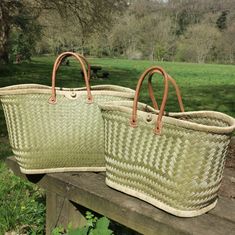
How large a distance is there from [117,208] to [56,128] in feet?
2.05

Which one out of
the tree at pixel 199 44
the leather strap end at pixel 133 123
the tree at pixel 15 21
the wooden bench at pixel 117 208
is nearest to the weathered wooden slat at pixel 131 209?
the wooden bench at pixel 117 208

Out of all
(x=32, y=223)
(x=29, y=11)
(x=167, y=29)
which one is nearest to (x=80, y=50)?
(x=167, y=29)

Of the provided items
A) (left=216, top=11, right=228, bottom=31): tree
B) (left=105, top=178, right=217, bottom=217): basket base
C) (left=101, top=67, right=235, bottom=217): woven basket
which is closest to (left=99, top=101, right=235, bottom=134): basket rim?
(left=101, top=67, right=235, bottom=217): woven basket

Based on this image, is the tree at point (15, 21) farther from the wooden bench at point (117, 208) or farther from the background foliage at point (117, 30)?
the wooden bench at point (117, 208)

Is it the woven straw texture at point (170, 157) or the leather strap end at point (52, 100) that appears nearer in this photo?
the woven straw texture at point (170, 157)

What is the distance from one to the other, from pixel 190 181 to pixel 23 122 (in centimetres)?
104

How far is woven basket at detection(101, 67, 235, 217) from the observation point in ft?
5.60

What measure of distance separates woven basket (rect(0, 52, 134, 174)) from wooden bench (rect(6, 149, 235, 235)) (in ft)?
0.30

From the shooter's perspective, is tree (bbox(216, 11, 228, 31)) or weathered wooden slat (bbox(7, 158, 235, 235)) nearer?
weathered wooden slat (bbox(7, 158, 235, 235))

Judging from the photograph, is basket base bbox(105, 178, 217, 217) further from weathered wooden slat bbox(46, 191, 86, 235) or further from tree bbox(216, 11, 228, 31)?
tree bbox(216, 11, 228, 31)

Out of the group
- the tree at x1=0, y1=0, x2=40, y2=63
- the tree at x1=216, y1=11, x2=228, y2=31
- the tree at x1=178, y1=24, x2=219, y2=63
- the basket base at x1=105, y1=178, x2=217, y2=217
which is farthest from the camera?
the tree at x1=216, y1=11, x2=228, y2=31

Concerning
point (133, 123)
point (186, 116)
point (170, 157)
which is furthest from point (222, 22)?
point (170, 157)

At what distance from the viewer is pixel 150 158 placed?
6.09ft

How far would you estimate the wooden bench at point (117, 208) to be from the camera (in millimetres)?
1731
